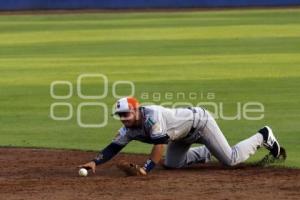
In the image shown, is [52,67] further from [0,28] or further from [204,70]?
[0,28]

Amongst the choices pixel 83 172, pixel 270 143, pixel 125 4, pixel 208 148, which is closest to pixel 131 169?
pixel 83 172

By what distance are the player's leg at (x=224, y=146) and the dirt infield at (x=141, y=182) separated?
14 cm

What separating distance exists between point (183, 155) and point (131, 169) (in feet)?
A: 3.21

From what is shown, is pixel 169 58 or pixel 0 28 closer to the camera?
pixel 169 58

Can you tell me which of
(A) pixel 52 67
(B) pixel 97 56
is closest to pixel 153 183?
(A) pixel 52 67

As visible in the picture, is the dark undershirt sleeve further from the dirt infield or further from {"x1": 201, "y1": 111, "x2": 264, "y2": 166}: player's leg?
{"x1": 201, "y1": 111, "x2": 264, "y2": 166}: player's leg

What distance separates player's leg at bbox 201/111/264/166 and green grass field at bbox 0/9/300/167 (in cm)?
58

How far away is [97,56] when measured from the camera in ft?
93.0

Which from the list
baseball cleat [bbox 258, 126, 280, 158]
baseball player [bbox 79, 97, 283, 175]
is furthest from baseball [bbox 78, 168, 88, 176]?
baseball cleat [bbox 258, 126, 280, 158]

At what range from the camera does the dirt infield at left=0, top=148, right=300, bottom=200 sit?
30.7 ft

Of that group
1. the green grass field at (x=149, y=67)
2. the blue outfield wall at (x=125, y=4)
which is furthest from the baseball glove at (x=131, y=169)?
the blue outfield wall at (x=125, y=4)

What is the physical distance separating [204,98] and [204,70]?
17.5ft

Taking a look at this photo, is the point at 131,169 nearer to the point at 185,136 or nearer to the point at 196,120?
the point at 185,136

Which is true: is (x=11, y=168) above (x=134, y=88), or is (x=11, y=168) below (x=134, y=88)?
below
